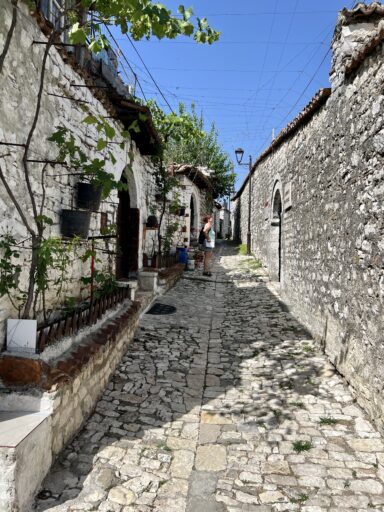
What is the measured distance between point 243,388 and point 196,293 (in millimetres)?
4651

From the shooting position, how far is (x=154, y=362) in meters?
4.43

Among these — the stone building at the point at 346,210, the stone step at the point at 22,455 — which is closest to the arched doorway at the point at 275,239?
the stone building at the point at 346,210

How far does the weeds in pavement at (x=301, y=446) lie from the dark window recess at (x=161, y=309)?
3848 millimetres

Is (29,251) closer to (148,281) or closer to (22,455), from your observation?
(22,455)

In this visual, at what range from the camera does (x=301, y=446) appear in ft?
9.62

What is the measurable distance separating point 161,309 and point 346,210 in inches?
150

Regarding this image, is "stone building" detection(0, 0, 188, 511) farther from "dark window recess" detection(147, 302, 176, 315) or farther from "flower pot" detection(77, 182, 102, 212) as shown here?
"dark window recess" detection(147, 302, 176, 315)

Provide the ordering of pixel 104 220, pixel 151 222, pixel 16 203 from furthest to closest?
1. pixel 151 222
2. pixel 104 220
3. pixel 16 203

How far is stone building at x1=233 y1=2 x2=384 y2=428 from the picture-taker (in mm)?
3352

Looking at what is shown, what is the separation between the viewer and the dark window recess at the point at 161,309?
6566mm

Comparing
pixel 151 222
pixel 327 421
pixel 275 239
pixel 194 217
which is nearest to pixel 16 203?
pixel 327 421

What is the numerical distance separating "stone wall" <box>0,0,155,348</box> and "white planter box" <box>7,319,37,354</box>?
9 cm

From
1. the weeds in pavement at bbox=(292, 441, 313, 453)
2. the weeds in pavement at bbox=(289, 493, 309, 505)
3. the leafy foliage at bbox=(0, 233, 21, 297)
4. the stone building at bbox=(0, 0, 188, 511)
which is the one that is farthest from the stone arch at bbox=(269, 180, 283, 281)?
the leafy foliage at bbox=(0, 233, 21, 297)

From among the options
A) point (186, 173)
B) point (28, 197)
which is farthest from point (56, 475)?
point (186, 173)
